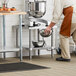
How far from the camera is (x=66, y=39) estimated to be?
705 centimetres

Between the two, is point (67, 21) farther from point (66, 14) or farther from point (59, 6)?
point (59, 6)

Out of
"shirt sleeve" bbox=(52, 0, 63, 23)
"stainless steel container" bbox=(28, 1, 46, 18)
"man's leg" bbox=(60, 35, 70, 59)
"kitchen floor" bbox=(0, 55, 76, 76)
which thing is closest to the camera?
"kitchen floor" bbox=(0, 55, 76, 76)

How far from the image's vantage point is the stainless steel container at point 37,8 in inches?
293

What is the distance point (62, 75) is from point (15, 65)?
1177 millimetres

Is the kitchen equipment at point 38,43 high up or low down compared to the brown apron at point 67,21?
down

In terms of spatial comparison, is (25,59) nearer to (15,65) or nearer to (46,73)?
(15,65)

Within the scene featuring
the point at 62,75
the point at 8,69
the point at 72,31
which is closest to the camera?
the point at 62,75

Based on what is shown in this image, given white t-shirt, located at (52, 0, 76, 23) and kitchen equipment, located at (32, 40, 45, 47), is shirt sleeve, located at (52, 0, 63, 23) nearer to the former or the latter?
white t-shirt, located at (52, 0, 76, 23)

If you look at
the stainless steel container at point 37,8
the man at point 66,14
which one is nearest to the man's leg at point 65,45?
the man at point 66,14

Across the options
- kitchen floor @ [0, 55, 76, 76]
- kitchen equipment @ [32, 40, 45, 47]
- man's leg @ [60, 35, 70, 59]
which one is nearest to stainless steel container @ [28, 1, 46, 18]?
kitchen equipment @ [32, 40, 45, 47]

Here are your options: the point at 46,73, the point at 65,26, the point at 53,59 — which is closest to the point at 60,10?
the point at 65,26

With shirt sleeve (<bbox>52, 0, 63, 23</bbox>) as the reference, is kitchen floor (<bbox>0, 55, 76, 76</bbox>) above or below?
below

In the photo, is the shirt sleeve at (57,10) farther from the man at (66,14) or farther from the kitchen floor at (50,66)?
the kitchen floor at (50,66)

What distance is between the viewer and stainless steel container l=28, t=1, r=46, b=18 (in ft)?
24.4
